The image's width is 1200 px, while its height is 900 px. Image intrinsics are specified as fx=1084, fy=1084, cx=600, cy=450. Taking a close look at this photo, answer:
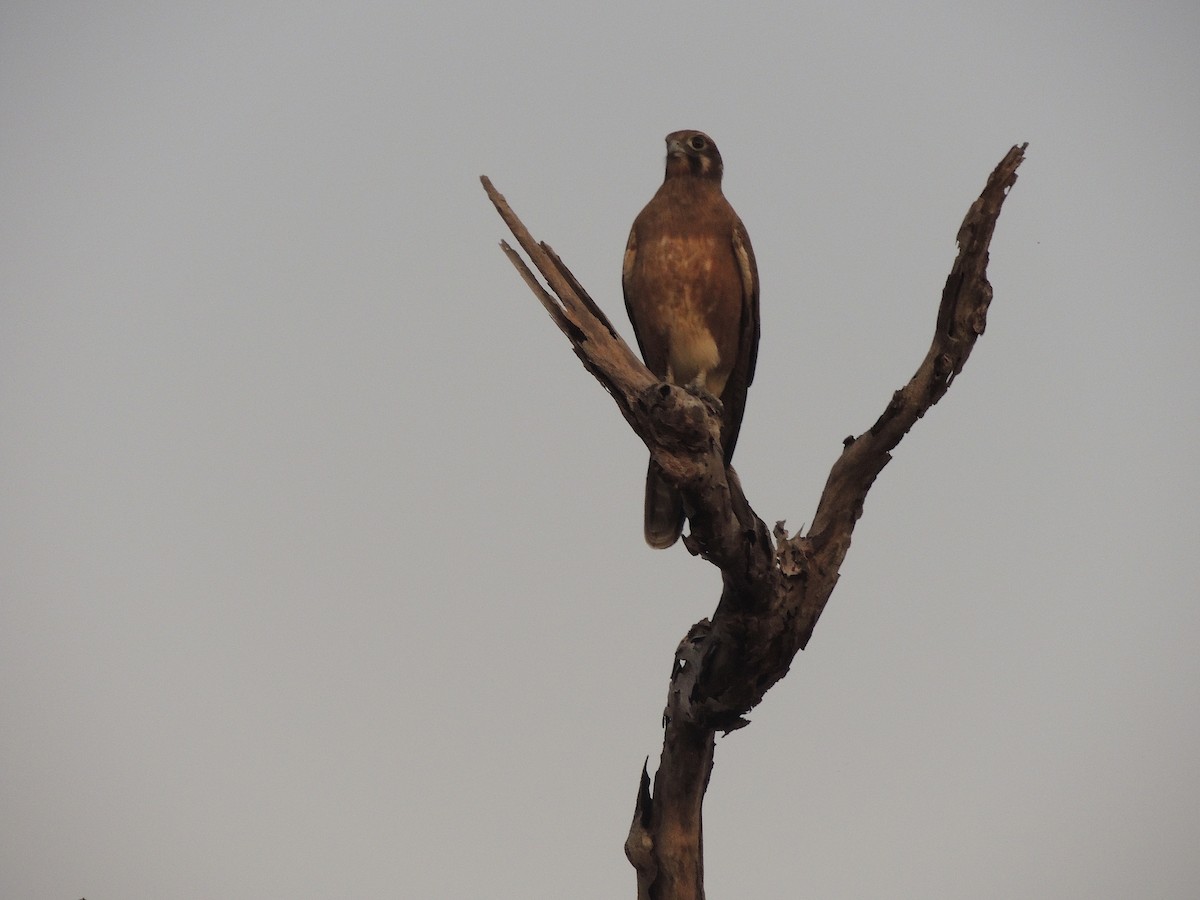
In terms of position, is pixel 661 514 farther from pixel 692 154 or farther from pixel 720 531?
pixel 692 154

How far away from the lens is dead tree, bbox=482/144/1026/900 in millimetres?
4297

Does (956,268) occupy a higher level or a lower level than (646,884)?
higher

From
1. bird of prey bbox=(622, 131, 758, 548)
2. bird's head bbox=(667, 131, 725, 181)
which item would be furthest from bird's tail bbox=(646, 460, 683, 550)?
bird's head bbox=(667, 131, 725, 181)

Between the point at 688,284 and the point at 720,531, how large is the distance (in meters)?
2.14

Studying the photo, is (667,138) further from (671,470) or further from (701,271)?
(671,470)

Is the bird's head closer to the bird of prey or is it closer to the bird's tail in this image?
the bird of prey

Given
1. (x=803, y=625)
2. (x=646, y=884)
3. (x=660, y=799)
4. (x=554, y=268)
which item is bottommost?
(x=646, y=884)

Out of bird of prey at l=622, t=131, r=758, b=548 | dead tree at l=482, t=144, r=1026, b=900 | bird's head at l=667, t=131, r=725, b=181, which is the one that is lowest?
dead tree at l=482, t=144, r=1026, b=900

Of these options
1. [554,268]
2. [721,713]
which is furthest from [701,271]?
[721,713]

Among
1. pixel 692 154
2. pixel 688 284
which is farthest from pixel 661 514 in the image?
pixel 692 154

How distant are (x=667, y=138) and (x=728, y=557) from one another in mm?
3090

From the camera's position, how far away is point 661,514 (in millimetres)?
6000

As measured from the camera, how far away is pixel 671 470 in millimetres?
4207

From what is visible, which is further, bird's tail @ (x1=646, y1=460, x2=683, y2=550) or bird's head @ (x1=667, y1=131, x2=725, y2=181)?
bird's head @ (x1=667, y1=131, x2=725, y2=181)
